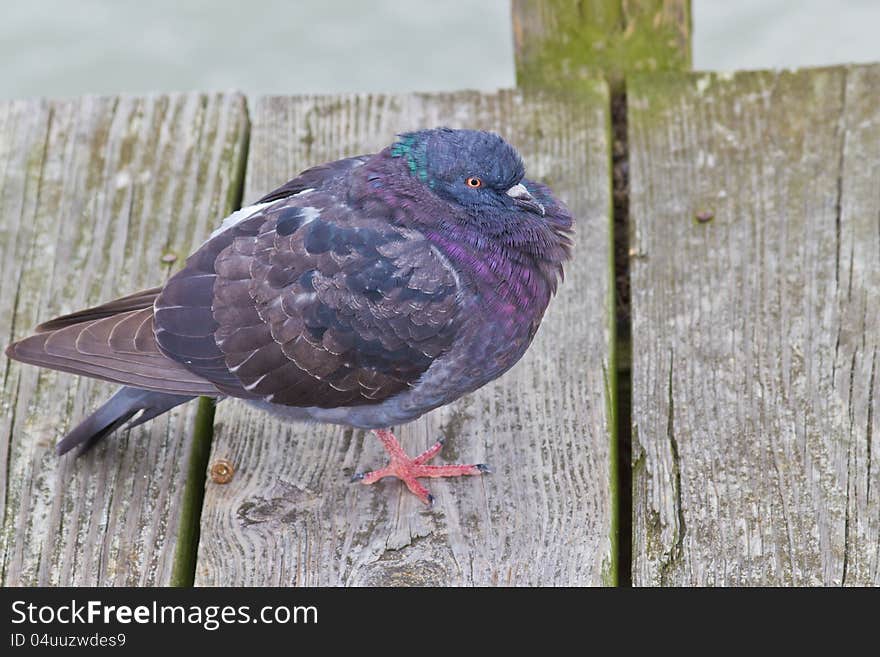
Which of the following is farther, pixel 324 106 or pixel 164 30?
pixel 164 30

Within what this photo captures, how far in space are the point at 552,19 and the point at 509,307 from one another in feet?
5.82

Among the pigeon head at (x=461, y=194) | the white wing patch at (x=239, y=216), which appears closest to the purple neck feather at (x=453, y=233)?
the pigeon head at (x=461, y=194)

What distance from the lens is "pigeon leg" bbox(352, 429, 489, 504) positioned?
3.88 m

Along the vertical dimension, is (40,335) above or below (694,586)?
above

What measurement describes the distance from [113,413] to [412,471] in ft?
3.02

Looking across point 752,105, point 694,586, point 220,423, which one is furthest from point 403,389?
point 752,105

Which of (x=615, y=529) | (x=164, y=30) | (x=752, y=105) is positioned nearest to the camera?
(x=615, y=529)

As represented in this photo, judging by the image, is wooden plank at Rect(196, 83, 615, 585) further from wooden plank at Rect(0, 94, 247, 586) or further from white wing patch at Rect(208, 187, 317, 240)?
white wing patch at Rect(208, 187, 317, 240)

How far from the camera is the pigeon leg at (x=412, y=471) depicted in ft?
12.7

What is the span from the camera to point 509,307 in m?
3.83

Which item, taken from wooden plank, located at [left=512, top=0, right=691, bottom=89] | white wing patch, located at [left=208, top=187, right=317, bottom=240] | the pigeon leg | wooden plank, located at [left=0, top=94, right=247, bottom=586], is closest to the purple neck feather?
white wing patch, located at [left=208, top=187, right=317, bottom=240]
